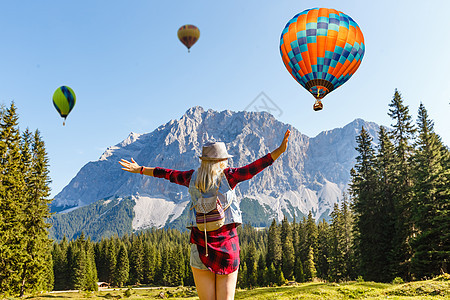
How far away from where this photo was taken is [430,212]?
25.1 m

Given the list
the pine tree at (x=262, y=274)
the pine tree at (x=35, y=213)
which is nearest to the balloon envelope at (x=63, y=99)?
the pine tree at (x=35, y=213)

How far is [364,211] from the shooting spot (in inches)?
1267

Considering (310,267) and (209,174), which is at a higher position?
(209,174)

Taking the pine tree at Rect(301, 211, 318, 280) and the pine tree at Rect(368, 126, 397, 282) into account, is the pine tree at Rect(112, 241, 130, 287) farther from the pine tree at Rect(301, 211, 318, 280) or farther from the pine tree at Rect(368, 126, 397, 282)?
the pine tree at Rect(368, 126, 397, 282)

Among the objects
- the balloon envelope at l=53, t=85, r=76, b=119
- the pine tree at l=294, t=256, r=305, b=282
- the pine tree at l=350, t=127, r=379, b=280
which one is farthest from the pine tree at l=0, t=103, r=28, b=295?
the pine tree at l=294, t=256, r=305, b=282

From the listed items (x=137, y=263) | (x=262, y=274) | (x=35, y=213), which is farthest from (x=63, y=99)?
(x=137, y=263)

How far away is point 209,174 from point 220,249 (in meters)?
0.92

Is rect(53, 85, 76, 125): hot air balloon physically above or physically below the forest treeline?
above

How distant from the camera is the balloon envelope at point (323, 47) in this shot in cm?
1662

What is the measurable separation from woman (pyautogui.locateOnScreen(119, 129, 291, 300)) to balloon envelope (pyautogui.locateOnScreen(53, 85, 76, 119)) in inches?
1024

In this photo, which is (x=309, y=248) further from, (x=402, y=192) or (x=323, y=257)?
(x=402, y=192)

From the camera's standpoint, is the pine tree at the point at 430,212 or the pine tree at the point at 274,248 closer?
the pine tree at the point at 430,212

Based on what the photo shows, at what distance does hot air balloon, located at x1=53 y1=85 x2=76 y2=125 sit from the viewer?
2661 centimetres

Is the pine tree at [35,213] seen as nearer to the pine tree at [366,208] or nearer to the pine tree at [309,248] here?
the pine tree at [366,208]
